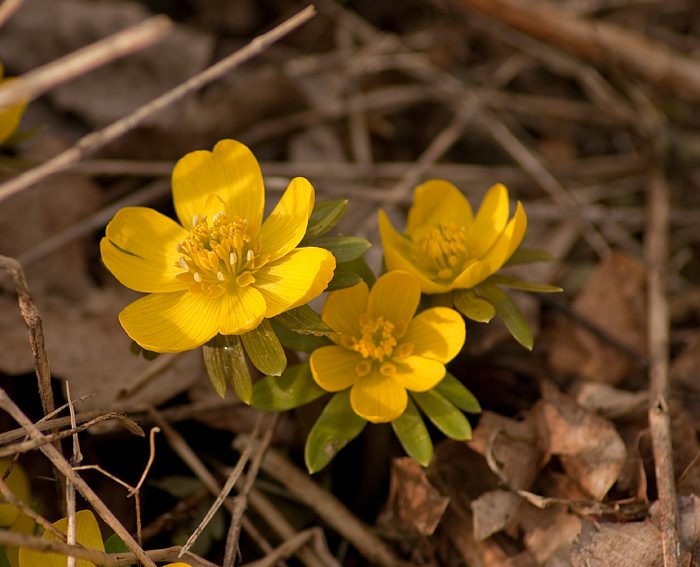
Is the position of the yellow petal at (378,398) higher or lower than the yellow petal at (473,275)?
lower

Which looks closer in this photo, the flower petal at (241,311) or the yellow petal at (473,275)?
the flower petal at (241,311)

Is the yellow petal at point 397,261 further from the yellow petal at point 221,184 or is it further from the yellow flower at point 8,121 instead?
the yellow flower at point 8,121

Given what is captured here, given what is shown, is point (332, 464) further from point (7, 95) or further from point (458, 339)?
point (7, 95)

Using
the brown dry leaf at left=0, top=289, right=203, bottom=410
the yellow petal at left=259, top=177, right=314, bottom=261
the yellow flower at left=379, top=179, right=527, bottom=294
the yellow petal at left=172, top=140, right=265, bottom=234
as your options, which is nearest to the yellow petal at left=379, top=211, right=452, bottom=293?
the yellow flower at left=379, top=179, right=527, bottom=294

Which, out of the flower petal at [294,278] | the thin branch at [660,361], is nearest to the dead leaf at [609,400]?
the thin branch at [660,361]

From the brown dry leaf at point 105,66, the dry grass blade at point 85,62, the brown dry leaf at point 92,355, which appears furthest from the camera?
the brown dry leaf at point 105,66

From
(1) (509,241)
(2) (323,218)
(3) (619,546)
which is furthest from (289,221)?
(3) (619,546)

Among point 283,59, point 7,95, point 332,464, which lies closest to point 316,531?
point 332,464

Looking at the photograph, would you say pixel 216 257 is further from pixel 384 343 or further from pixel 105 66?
pixel 105 66
